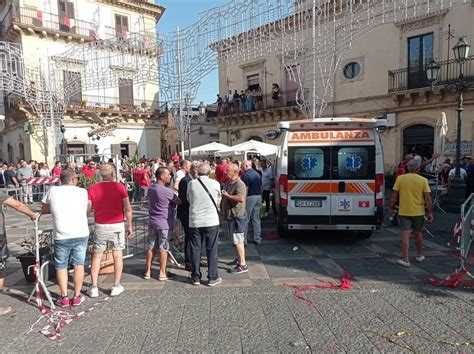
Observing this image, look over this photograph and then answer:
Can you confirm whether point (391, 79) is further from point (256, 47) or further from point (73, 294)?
point (73, 294)

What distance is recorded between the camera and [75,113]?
22938 mm

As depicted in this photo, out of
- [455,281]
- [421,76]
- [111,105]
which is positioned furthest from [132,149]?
[455,281]

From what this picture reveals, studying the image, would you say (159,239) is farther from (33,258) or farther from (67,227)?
(33,258)

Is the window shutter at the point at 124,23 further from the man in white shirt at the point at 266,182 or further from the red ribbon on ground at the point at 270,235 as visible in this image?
the red ribbon on ground at the point at 270,235

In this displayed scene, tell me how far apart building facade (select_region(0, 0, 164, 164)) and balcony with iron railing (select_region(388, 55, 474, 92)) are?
13.9 metres

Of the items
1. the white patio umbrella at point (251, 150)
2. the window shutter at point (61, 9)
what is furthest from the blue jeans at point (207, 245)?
the window shutter at point (61, 9)

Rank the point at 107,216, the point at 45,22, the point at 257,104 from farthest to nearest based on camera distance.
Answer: the point at 257,104 < the point at 45,22 < the point at 107,216

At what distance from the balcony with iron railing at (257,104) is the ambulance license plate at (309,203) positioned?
1423cm

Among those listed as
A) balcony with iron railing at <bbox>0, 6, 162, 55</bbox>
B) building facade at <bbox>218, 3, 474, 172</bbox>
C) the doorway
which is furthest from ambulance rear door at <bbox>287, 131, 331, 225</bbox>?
balcony with iron railing at <bbox>0, 6, 162, 55</bbox>

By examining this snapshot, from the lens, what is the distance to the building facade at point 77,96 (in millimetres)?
20984

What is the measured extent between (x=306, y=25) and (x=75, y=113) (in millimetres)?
17819

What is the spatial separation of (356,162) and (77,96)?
21.6m

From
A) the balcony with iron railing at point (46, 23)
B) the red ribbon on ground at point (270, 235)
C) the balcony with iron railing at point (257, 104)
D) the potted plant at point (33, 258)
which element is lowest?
the red ribbon on ground at point (270, 235)

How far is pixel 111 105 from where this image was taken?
79.7ft
